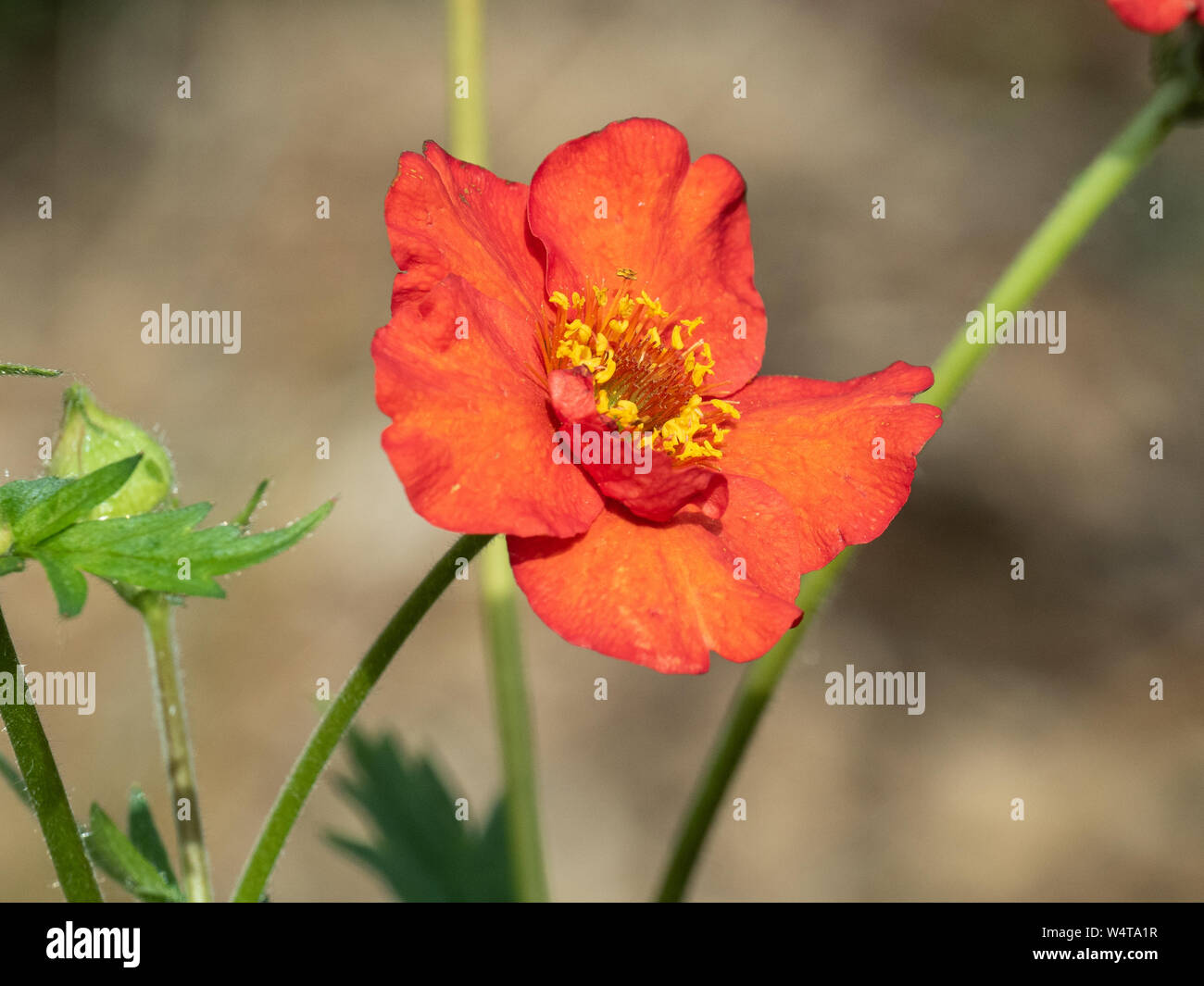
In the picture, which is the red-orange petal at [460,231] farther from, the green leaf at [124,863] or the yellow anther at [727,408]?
the green leaf at [124,863]

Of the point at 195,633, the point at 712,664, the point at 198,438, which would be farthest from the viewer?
the point at 198,438

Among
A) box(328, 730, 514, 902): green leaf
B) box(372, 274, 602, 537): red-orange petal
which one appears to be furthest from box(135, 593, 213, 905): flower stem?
box(328, 730, 514, 902): green leaf

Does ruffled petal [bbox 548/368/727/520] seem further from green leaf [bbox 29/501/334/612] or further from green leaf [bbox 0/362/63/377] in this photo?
green leaf [bbox 0/362/63/377]

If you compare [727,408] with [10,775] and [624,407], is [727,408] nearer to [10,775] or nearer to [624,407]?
[624,407]

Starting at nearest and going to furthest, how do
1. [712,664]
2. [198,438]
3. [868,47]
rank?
[712,664] → [198,438] → [868,47]

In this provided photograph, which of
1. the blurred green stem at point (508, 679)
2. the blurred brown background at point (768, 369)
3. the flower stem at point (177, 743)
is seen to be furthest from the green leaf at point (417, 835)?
the blurred brown background at point (768, 369)

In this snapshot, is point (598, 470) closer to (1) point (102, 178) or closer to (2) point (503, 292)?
(2) point (503, 292)

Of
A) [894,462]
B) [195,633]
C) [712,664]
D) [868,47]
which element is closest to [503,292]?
[894,462]
